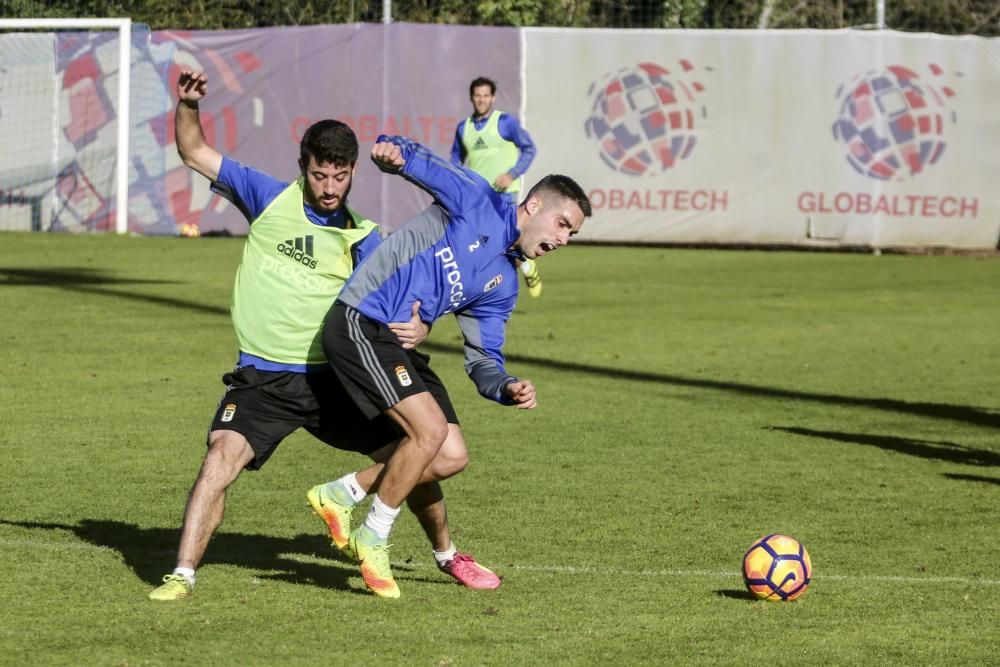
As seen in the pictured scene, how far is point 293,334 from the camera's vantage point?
6383mm

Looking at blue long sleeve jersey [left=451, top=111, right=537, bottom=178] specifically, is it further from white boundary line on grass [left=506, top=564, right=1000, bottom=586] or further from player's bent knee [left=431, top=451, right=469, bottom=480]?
player's bent knee [left=431, top=451, right=469, bottom=480]

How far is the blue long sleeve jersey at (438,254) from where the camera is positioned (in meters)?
6.19

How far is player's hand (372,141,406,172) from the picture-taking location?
6.00 metres

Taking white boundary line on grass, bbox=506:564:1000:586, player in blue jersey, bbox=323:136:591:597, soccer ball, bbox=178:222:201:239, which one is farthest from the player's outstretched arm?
soccer ball, bbox=178:222:201:239

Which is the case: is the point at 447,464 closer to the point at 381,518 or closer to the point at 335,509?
the point at 381,518

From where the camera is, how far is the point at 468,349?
258 inches

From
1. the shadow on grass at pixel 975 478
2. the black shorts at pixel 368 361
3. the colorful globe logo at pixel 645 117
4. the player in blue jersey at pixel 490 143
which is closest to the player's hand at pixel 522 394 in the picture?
the black shorts at pixel 368 361

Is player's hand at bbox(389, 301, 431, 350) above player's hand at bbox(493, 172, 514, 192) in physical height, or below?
above

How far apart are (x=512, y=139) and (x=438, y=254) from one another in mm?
12089

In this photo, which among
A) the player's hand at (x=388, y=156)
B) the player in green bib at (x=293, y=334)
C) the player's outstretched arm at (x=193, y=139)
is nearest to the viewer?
the player's hand at (x=388, y=156)

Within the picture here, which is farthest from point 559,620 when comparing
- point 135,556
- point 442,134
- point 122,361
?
point 442,134

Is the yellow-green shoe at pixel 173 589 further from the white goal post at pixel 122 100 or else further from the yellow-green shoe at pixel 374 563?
the white goal post at pixel 122 100

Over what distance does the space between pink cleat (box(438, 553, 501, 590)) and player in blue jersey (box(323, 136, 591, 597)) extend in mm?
352

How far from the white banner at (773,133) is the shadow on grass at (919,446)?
47.6ft
